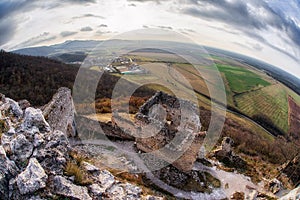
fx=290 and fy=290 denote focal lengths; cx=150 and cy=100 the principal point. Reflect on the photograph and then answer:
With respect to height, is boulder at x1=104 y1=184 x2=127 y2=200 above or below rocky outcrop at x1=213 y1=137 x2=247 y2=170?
above

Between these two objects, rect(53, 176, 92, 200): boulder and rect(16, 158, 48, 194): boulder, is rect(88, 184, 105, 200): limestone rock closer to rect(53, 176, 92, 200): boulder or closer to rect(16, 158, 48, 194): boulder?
rect(53, 176, 92, 200): boulder

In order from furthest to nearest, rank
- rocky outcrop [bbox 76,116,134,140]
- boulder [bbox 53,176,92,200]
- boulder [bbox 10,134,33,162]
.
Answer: rocky outcrop [bbox 76,116,134,140] → boulder [bbox 10,134,33,162] → boulder [bbox 53,176,92,200]

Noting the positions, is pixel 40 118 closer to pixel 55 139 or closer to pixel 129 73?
pixel 55 139

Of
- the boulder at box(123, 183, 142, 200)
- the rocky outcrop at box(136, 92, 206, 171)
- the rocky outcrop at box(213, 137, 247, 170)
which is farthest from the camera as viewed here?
the rocky outcrop at box(213, 137, 247, 170)

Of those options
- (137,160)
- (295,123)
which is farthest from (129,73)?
(137,160)

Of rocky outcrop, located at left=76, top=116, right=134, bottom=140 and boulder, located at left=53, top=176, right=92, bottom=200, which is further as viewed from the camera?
rocky outcrop, located at left=76, top=116, right=134, bottom=140

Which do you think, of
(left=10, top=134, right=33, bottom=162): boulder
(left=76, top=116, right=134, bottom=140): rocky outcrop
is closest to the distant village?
(left=76, top=116, right=134, bottom=140): rocky outcrop

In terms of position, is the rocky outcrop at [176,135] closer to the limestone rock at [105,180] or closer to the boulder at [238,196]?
the boulder at [238,196]
